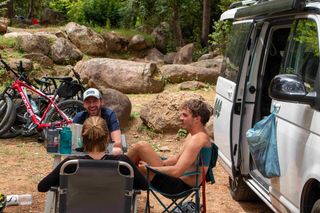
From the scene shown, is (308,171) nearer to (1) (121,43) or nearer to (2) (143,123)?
(2) (143,123)

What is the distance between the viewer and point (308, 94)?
3.25 meters

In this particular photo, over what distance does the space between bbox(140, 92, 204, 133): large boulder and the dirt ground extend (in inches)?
6.1

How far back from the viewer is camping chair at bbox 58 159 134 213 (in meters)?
3.10

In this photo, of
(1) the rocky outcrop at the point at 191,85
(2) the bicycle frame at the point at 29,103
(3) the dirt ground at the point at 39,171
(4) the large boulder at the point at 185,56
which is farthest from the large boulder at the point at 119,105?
(4) the large boulder at the point at 185,56

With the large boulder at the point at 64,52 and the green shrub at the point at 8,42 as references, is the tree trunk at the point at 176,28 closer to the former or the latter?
the large boulder at the point at 64,52

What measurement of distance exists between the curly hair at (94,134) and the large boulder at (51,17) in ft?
63.8

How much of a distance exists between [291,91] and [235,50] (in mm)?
2305

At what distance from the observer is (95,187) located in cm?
313

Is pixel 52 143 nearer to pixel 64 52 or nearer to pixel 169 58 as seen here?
pixel 64 52

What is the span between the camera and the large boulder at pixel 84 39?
17.0m

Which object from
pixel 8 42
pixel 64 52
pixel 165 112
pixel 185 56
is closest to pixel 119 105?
pixel 165 112

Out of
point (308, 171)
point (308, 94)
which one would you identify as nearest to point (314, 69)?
point (308, 94)

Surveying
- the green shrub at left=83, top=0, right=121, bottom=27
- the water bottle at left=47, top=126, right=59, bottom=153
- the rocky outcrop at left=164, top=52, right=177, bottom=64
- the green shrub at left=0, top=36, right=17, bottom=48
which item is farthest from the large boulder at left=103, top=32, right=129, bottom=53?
the water bottle at left=47, top=126, right=59, bottom=153

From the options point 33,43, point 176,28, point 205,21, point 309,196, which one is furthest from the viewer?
point 176,28
